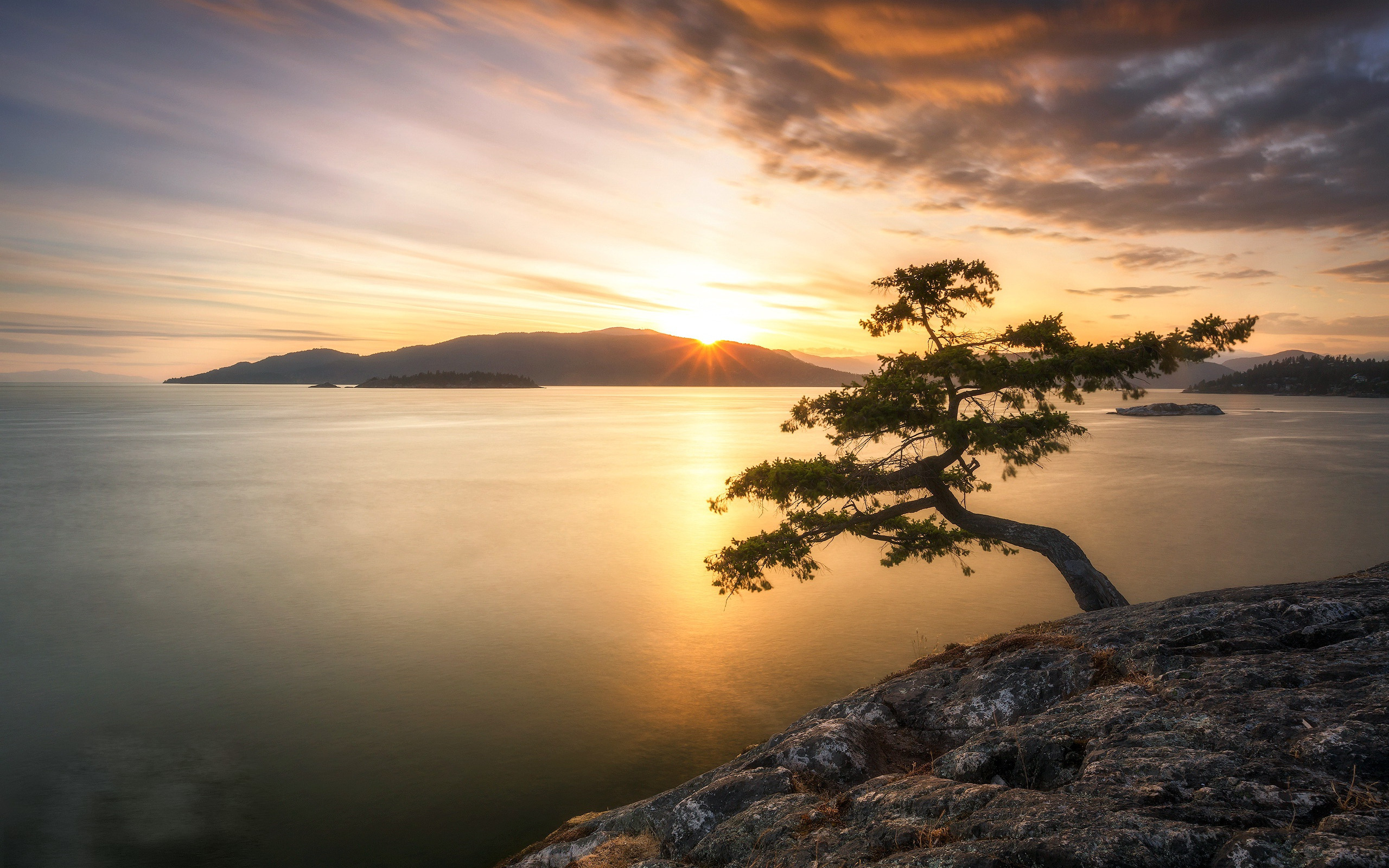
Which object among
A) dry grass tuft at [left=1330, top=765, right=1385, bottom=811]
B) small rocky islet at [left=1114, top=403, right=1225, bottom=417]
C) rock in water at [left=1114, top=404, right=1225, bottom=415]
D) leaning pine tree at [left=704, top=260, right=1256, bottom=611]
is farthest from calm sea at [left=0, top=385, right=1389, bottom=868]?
rock in water at [left=1114, top=404, right=1225, bottom=415]

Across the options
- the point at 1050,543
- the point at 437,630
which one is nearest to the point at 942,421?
the point at 1050,543

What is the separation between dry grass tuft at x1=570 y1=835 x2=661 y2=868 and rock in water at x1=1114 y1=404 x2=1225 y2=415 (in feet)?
458

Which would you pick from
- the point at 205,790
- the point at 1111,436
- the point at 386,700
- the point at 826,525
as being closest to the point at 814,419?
the point at 826,525

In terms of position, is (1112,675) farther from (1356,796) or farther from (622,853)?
(622,853)

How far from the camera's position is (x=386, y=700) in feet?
48.7

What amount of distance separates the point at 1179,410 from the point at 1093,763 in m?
146

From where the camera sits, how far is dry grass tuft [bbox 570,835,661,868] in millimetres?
6367

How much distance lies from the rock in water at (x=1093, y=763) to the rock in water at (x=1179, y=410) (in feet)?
441

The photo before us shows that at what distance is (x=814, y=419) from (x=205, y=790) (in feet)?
42.5

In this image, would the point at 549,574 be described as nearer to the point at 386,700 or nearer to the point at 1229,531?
the point at 386,700

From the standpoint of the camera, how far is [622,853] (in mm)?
6555

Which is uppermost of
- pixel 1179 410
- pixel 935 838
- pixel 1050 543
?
pixel 935 838

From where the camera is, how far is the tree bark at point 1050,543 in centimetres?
1329

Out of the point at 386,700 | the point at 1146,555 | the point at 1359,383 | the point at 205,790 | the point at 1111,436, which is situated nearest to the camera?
the point at 205,790
